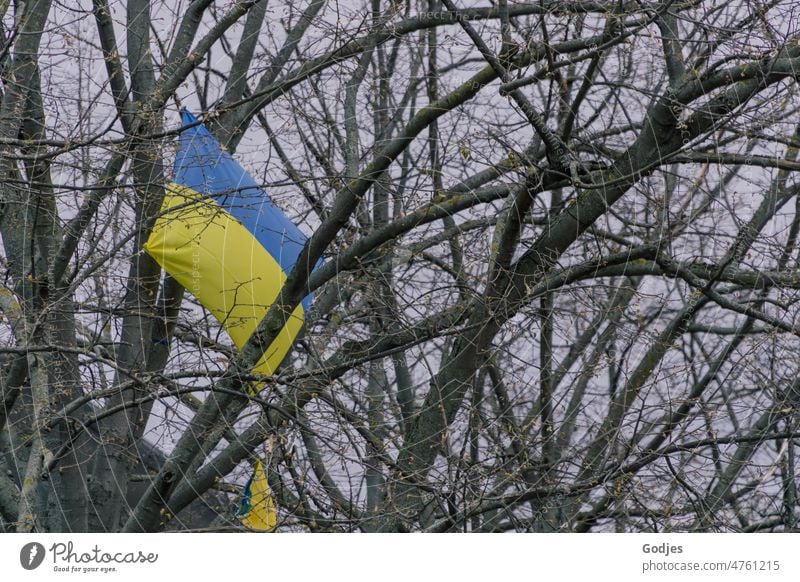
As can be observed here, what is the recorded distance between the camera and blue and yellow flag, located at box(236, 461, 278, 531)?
6.23 meters

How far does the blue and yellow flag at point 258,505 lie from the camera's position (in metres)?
6.23

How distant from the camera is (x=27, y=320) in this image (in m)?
6.73

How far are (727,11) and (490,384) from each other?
9.12 ft

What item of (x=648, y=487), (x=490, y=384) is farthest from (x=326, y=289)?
(x=648, y=487)

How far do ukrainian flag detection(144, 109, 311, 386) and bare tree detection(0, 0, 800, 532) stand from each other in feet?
0.45

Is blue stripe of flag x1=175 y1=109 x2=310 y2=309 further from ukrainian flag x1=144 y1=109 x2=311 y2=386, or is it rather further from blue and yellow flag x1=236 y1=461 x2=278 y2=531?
blue and yellow flag x1=236 y1=461 x2=278 y2=531

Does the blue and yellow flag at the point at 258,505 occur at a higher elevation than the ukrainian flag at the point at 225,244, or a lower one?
lower

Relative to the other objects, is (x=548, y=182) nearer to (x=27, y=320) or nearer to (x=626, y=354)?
(x=626, y=354)
